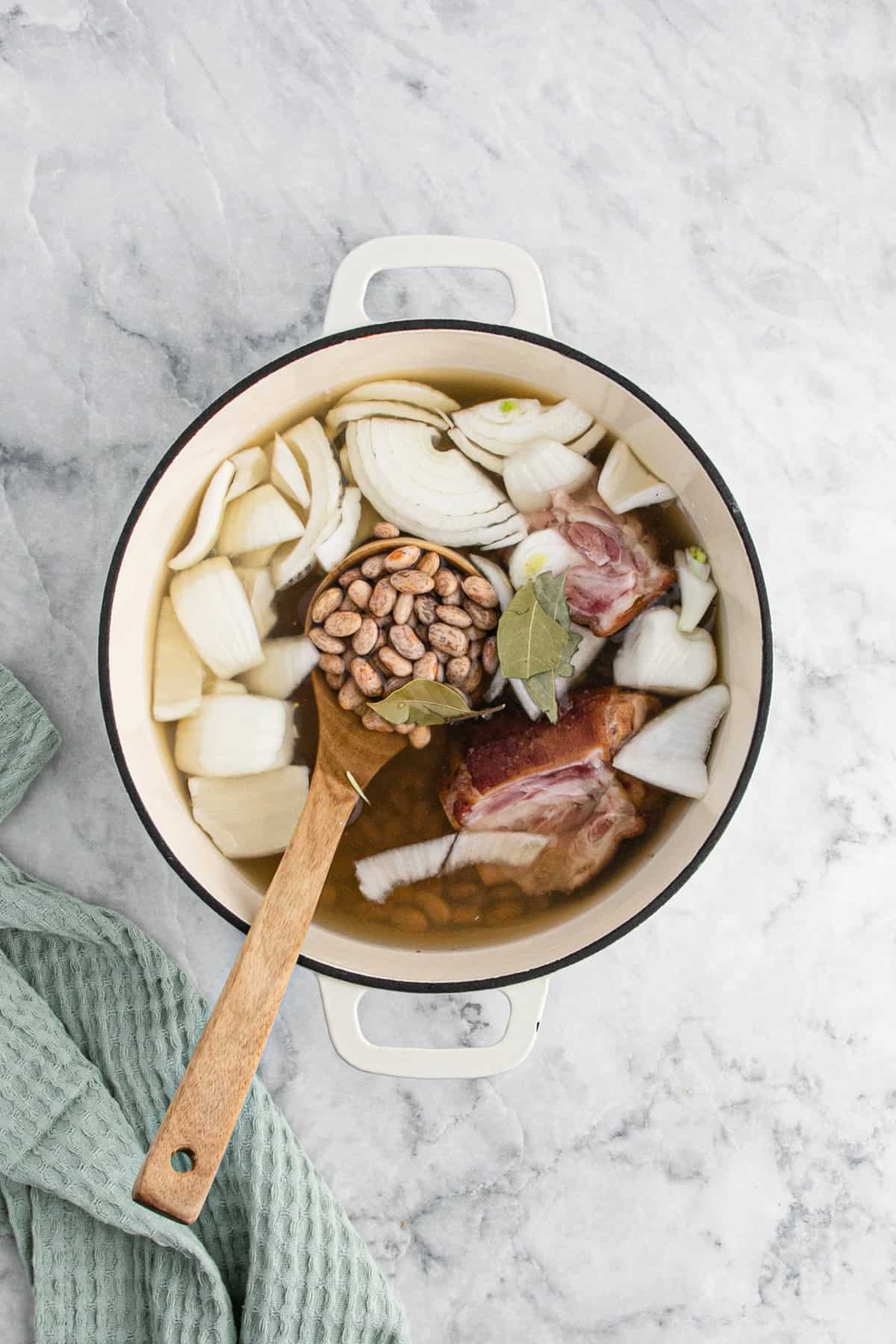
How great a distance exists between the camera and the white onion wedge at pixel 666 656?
42.6 inches

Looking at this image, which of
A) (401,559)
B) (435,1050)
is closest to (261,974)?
(435,1050)

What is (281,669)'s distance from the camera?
43.3 inches

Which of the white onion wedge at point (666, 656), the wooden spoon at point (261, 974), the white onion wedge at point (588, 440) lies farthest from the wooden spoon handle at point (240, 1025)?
the white onion wedge at point (588, 440)

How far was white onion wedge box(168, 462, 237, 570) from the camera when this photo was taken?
108 cm

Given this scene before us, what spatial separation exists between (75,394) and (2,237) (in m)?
0.19

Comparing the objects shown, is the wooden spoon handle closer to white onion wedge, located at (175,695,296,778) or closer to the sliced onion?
white onion wedge, located at (175,695,296,778)

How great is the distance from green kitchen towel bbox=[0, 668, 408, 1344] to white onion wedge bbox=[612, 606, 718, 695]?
58 centimetres

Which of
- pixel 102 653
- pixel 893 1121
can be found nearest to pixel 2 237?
A: pixel 102 653

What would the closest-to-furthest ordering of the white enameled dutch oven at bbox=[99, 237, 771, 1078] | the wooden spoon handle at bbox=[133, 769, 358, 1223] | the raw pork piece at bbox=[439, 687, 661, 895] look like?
1. the wooden spoon handle at bbox=[133, 769, 358, 1223]
2. the white enameled dutch oven at bbox=[99, 237, 771, 1078]
3. the raw pork piece at bbox=[439, 687, 661, 895]

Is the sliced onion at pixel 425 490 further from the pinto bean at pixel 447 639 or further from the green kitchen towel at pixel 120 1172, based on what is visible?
the green kitchen towel at pixel 120 1172

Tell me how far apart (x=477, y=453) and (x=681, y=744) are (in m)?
0.37

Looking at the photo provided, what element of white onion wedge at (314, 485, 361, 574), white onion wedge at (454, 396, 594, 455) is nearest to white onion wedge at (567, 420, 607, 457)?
white onion wedge at (454, 396, 594, 455)

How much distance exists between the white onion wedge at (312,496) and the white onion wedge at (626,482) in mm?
275

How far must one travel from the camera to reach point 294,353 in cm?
98
